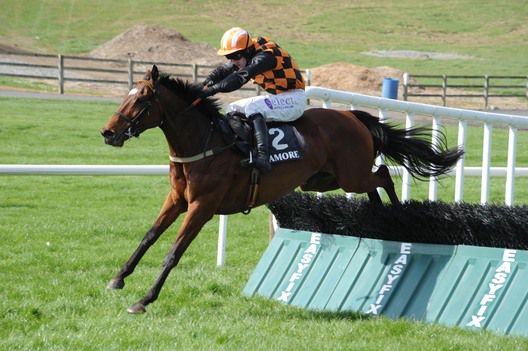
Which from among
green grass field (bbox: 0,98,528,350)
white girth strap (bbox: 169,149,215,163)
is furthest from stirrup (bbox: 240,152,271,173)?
green grass field (bbox: 0,98,528,350)

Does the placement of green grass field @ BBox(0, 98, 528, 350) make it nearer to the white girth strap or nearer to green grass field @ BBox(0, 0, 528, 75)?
the white girth strap

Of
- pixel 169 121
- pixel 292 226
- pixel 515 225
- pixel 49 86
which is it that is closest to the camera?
pixel 515 225

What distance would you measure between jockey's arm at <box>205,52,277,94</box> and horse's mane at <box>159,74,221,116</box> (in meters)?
0.13

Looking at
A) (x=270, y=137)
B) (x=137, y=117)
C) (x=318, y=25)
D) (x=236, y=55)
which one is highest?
(x=236, y=55)

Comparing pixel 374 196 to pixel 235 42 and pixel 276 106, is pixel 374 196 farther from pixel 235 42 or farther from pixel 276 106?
pixel 235 42

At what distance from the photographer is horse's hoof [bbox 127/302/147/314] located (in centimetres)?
A: 663

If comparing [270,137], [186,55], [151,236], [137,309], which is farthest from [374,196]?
[186,55]

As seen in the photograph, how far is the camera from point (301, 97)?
765 centimetres

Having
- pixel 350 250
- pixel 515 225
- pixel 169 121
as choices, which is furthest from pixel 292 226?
pixel 515 225

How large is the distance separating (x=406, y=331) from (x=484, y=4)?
60672mm

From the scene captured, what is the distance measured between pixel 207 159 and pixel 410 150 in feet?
6.60

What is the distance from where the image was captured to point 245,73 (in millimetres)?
7246

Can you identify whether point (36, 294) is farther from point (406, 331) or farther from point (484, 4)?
point (484, 4)

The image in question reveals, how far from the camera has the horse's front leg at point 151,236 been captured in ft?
23.4
